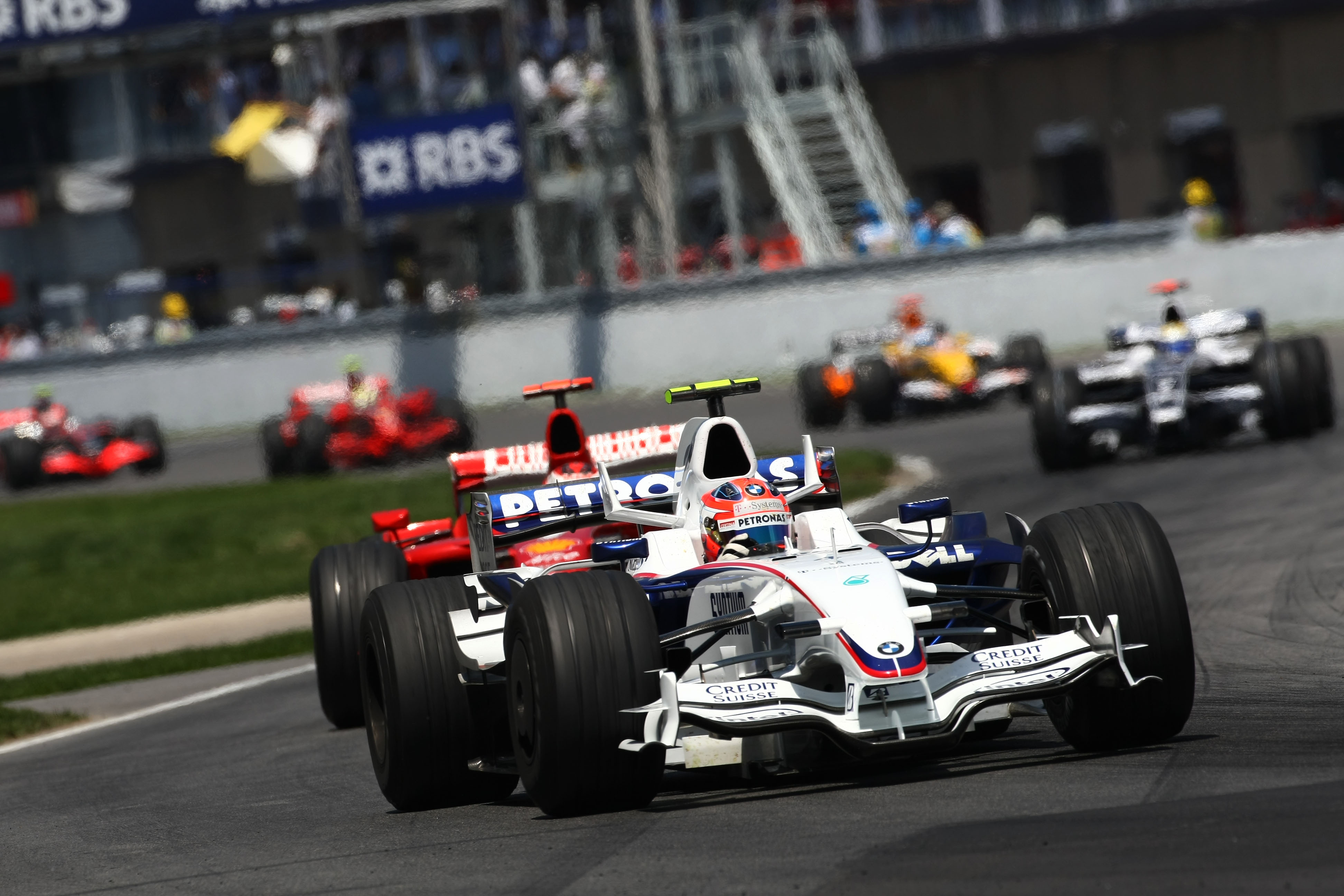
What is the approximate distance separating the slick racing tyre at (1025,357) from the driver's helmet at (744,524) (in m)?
16.5

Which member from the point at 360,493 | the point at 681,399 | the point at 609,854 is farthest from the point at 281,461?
the point at 609,854

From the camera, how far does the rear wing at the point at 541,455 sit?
1195 centimetres

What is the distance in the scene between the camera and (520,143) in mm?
34219

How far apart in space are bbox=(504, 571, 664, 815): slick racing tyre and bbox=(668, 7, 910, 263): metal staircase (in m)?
26.8

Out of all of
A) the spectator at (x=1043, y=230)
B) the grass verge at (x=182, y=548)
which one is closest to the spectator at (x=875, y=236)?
the spectator at (x=1043, y=230)

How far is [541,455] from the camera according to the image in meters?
12.4

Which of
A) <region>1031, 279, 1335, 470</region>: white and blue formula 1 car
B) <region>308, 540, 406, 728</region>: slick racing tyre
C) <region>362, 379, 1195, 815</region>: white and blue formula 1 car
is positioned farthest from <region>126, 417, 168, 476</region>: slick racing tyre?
<region>362, 379, 1195, 815</region>: white and blue formula 1 car

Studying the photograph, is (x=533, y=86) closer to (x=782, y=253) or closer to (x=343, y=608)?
(x=782, y=253)

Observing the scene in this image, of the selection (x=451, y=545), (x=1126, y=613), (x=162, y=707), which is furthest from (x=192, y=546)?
(x=1126, y=613)

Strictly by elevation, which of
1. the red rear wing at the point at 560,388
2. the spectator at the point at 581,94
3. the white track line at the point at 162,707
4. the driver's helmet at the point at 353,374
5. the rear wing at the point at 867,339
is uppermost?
the spectator at the point at 581,94

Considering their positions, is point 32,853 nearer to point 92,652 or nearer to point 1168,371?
point 92,652

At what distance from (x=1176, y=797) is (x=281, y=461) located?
22129mm

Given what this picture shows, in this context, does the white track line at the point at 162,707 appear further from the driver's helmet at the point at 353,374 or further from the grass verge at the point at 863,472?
the driver's helmet at the point at 353,374

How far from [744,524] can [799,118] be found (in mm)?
27865
